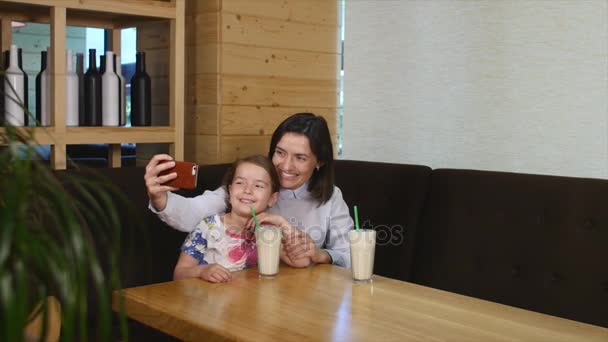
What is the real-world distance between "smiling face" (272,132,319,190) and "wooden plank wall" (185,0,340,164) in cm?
58

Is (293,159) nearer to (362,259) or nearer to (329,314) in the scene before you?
(362,259)

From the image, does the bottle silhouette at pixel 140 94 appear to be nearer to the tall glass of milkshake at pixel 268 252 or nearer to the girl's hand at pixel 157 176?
the girl's hand at pixel 157 176

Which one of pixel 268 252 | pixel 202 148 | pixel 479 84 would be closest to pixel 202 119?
pixel 202 148

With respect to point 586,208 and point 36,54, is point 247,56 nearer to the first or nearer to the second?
point 36,54

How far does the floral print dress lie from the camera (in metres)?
2.14

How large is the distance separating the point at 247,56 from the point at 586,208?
1.41 metres

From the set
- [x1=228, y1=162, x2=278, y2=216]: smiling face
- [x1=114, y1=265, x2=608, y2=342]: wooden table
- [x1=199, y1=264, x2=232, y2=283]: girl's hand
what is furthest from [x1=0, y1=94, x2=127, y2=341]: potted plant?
[x1=228, y1=162, x2=278, y2=216]: smiling face

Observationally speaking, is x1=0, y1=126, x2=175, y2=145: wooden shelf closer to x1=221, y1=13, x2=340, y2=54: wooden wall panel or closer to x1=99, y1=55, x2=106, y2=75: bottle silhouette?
x1=99, y1=55, x2=106, y2=75: bottle silhouette

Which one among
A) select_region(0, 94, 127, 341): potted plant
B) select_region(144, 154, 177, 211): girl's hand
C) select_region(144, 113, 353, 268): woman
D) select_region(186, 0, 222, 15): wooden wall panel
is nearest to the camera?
select_region(0, 94, 127, 341): potted plant

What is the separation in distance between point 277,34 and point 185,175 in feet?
4.27

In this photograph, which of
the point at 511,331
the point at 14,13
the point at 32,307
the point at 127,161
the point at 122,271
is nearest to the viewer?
the point at 32,307

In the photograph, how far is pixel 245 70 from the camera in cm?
300

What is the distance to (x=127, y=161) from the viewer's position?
3281mm

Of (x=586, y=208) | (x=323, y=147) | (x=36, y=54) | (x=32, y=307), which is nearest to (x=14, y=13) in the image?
(x=36, y=54)
